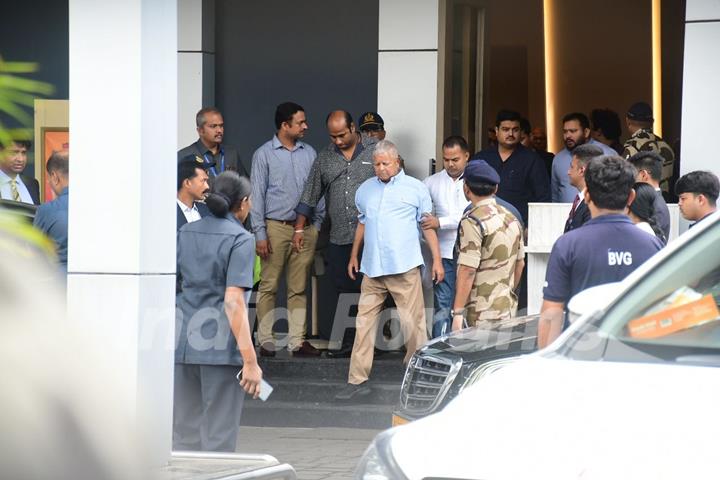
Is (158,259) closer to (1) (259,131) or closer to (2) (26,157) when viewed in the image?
(2) (26,157)

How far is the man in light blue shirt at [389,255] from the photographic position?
35.8 feet

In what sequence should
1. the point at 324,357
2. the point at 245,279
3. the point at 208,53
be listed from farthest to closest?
the point at 208,53, the point at 324,357, the point at 245,279

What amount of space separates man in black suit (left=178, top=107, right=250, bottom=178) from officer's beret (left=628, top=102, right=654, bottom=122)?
347 centimetres

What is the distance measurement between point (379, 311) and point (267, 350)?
1498 millimetres

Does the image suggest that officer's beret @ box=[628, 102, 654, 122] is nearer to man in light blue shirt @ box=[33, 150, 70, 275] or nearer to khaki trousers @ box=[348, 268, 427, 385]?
khaki trousers @ box=[348, 268, 427, 385]

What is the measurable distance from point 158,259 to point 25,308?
4869 millimetres

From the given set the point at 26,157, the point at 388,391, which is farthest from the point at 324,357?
the point at 26,157

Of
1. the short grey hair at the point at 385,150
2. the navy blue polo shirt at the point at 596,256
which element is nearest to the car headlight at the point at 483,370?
the navy blue polo shirt at the point at 596,256

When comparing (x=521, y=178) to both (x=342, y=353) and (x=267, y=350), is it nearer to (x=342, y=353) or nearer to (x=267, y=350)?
(x=342, y=353)

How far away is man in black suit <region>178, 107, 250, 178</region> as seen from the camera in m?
11.2

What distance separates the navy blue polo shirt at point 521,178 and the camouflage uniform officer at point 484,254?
3.13 m

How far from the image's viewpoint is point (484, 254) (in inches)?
351

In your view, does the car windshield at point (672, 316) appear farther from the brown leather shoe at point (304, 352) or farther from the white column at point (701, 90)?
the brown leather shoe at point (304, 352)

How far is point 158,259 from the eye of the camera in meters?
6.56
